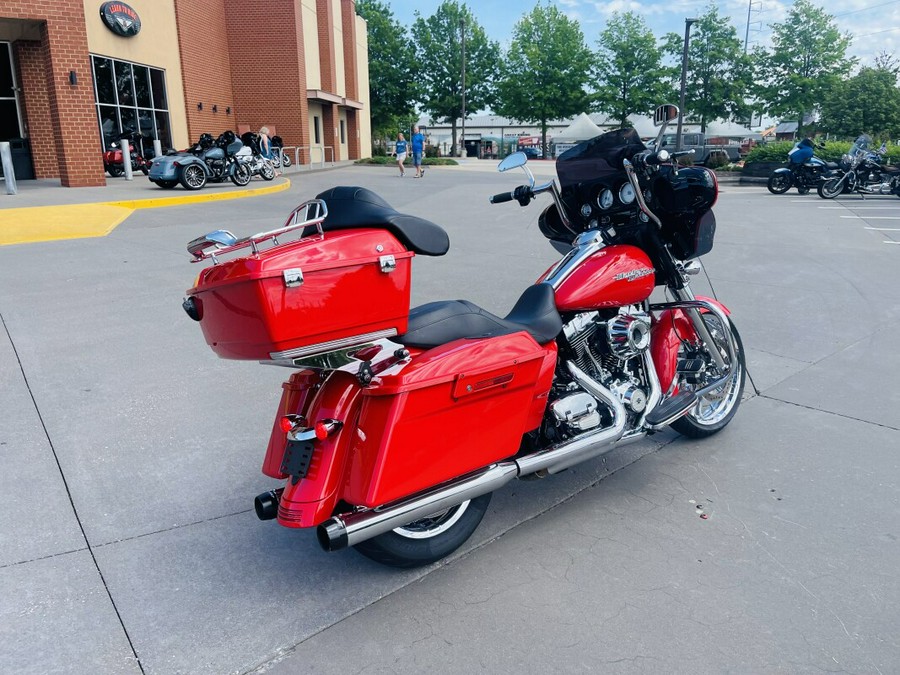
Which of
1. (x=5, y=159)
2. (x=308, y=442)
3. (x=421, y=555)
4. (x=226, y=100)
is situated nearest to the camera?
(x=308, y=442)

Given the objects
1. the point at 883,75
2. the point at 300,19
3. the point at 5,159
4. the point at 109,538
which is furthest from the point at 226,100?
the point at 883,75

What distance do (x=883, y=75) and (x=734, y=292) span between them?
111 ft

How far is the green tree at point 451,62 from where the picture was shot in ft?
176

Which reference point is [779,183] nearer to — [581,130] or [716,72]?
[581,130]

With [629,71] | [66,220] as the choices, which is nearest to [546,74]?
[629,71]

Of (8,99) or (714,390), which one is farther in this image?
(8,99)

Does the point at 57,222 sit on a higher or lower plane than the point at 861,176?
lower

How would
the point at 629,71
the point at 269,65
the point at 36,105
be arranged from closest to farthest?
the point at 36,105 → the point at 269,65 → the point at 629,71

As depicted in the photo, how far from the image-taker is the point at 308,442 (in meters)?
2.37

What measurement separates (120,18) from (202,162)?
625 cm

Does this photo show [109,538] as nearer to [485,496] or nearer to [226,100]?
[485,496]

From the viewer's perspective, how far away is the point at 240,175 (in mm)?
17922

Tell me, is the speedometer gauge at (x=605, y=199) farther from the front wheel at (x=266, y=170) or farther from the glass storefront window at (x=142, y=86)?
the glass storefront window at (x=142, y=86)

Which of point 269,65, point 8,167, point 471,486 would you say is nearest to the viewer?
point 471,486
